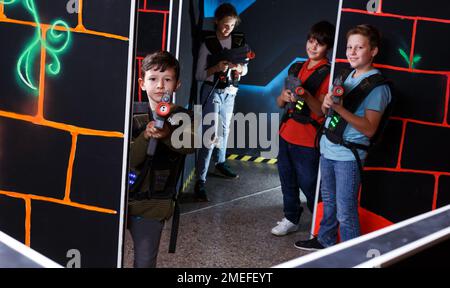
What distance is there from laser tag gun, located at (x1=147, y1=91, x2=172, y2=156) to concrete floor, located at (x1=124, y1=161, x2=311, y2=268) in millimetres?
1182

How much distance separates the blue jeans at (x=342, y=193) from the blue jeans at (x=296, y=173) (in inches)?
12.9

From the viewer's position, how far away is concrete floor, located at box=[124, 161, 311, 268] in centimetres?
346

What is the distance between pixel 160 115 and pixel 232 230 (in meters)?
1.93

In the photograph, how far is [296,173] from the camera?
3857 mm

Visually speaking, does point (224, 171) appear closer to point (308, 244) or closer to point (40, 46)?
point (308, 244)

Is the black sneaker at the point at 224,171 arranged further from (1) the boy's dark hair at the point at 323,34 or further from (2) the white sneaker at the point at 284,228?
(1) the boy's dark hair at the point at 323,34

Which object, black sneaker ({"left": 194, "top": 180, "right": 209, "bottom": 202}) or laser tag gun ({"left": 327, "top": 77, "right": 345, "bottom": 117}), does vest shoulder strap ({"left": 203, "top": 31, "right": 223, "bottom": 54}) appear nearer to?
black sneaker ({"left": 194, "top": 180, "right": 209, "bottom": 202})

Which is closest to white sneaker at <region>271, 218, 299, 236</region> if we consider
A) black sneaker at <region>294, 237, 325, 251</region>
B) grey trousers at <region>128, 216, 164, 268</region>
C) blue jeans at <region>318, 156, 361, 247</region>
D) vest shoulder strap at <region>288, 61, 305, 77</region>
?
black sneaker at <region>294, 237, 325, 251</region>

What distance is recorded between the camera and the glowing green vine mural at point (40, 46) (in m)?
2.27

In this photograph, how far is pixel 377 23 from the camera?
3.32 m

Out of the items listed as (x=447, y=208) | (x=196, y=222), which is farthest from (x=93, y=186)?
(x=196, y=222)

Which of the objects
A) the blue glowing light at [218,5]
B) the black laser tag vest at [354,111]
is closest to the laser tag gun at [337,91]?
the black laser tag vest at [354,111]

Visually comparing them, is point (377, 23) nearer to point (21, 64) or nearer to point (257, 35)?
point (21, 64)

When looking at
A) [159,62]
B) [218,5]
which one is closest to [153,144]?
[159,62]
